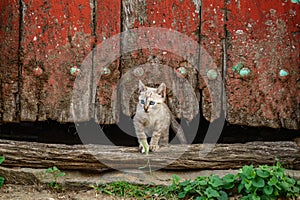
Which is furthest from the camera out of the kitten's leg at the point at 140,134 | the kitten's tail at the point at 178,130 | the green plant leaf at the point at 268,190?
the kitten's tail at the point at 178,130

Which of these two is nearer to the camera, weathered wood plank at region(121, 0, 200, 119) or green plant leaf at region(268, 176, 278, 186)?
green plant leaf at region(268, 176, 278, 186)

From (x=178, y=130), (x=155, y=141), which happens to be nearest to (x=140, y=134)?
(x=155, y=141)

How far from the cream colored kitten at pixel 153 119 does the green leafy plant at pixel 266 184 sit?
89cm

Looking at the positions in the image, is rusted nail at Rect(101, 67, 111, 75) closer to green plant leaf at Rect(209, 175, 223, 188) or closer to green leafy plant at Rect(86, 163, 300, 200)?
green leafy plant at Rect(86, 163, 300, 200)

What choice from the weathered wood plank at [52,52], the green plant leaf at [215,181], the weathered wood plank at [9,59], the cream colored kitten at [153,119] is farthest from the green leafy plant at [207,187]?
the weathered wood plank at [9,59]

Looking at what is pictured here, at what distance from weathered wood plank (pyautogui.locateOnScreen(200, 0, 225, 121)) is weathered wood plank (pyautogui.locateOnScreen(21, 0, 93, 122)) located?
102 cm

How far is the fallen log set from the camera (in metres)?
3.96

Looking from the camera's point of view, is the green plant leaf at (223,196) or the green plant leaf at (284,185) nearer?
the green plant leaf at (284,185)

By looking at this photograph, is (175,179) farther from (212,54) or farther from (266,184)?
(212,54)

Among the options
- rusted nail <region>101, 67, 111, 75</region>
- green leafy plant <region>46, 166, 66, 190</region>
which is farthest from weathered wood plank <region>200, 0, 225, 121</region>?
green leafy plant <region>46, 166, 66, 190</region>

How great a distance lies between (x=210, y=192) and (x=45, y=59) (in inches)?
73.2

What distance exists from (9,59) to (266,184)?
8.01ft

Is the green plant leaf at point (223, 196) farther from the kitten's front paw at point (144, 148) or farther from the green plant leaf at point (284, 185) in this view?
the kitten's front paw at point (144, 148)

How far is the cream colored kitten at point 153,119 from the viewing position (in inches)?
160
